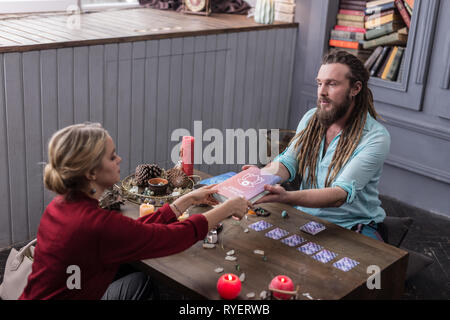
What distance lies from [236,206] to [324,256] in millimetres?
396

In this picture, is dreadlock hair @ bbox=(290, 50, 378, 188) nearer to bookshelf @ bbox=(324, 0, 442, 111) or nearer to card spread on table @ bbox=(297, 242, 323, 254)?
card spread on table @ bbox=(297, 242, 323, 254)

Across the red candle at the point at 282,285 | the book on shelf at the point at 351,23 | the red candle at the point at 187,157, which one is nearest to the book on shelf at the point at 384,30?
the book on shelf at the point at 351,23

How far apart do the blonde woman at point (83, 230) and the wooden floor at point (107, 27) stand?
171 centimetres

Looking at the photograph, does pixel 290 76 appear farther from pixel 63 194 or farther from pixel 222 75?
pixel 63 194

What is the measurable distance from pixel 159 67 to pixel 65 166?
241cm

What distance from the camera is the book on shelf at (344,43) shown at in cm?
459

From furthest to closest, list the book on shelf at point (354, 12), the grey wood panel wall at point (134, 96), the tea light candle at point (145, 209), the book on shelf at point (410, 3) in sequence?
the book on shelf at point (354, 12), the book on shelf at point (410, 3), the grey wood panel wall at point (134, 96), the tea light candle at point (145, 209)

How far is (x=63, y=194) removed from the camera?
1.80 meters

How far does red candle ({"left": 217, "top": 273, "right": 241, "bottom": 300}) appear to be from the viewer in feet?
5.92

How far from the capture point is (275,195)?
7.97ft

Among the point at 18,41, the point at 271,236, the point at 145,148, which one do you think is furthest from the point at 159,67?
the point at 271,236

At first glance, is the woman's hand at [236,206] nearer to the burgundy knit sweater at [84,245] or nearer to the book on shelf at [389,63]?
the burgundy knit sweater at [84,245]

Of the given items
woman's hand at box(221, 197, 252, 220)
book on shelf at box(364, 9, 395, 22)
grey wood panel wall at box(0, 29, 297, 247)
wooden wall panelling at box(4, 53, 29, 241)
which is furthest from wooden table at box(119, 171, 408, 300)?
book on shelf at box(364, 9, 395, 22)

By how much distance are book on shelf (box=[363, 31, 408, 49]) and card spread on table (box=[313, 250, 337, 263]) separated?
106 inches
